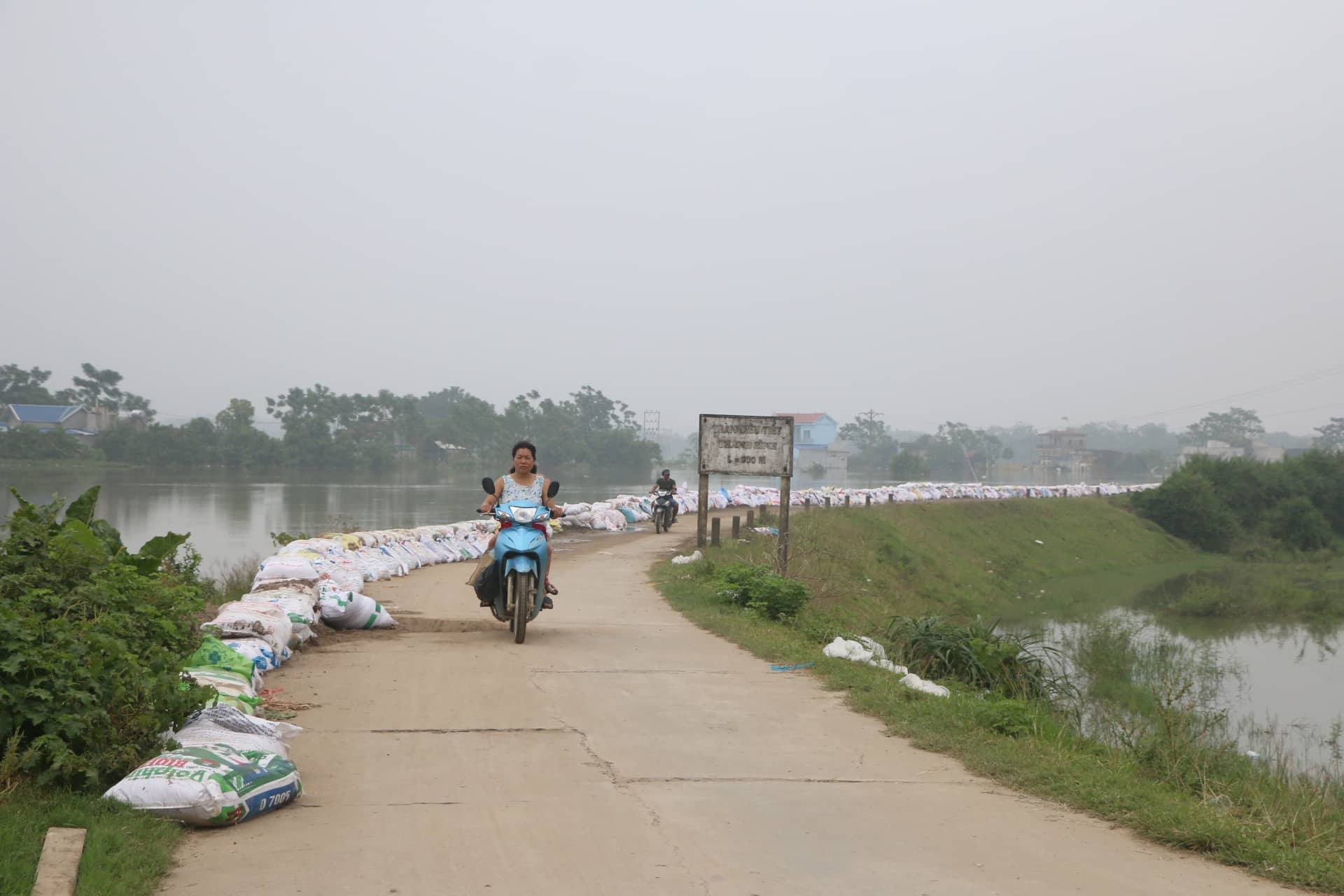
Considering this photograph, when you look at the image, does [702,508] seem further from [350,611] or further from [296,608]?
[296,608]

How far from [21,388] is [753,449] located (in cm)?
5226

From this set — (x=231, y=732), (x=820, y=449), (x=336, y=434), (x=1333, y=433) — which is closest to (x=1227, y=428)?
(x=1333, y=433)

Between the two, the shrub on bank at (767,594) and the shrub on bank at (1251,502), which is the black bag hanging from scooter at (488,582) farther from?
the shrub on bank at (1251,502)

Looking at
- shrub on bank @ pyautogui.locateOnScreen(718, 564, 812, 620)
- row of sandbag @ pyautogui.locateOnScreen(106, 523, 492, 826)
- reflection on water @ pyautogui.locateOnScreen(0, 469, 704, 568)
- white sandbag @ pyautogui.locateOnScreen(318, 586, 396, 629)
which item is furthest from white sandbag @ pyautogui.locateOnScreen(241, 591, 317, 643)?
reflection on water @ pyautogui.locateOnScreen(0, 469, 704, 568)

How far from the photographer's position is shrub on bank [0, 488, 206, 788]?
361 cm

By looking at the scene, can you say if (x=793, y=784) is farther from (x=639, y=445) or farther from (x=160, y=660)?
(x=639, y=445)

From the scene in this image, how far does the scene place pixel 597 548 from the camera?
702 inches

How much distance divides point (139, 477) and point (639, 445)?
33.5 meters

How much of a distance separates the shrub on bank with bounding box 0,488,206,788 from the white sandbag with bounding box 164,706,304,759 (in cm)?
7

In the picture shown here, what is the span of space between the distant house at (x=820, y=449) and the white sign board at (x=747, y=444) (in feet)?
238

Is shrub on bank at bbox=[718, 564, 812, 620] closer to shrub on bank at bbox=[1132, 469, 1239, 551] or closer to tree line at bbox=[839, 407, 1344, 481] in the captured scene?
shrub on bank at bbox=[1132, 469, 1239, 551]

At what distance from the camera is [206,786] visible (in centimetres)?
363

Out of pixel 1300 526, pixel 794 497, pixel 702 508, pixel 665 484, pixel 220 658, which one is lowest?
pixel 1300 526

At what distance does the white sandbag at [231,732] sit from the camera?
4.00 m
